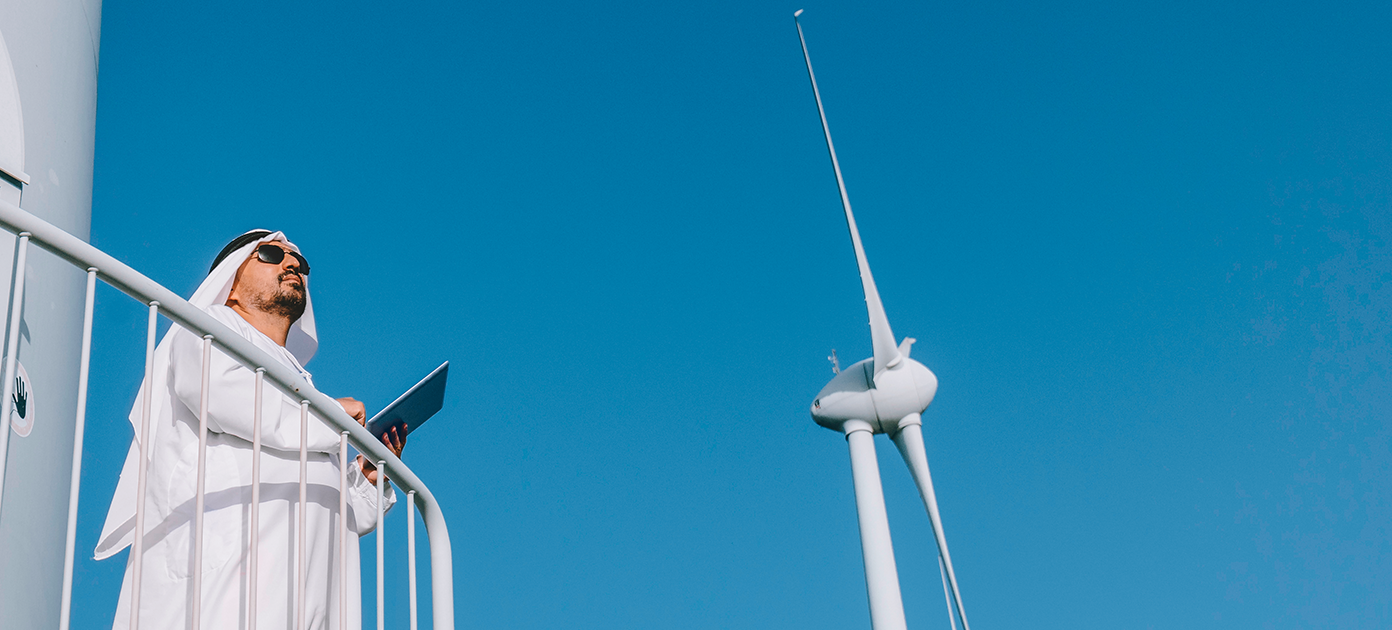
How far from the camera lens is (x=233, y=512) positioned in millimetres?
3820

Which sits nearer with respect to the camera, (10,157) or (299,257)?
(10,157)

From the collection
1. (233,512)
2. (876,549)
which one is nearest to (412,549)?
(233,512)

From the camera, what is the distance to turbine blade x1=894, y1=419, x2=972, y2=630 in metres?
13.4

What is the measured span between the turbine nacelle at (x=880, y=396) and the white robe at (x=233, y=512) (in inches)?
404

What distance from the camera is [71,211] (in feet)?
17.6

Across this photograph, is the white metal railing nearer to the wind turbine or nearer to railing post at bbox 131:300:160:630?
railing post at bbox 131:300:160:630

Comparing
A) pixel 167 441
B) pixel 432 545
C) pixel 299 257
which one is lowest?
pixel 432 545

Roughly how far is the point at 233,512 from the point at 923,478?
1092cm

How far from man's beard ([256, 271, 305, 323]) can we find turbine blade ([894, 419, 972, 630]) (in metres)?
9.83

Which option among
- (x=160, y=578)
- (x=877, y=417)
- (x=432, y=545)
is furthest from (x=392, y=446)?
(x=877, y=417)

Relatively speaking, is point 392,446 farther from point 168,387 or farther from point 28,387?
point 28,387

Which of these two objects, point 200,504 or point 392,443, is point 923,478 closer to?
point 392,443

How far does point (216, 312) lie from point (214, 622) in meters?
1.26

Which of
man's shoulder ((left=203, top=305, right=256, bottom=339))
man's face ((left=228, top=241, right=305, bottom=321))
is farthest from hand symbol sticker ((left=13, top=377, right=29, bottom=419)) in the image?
man's face ((left=228, top=241, right=305, bottom=321))
